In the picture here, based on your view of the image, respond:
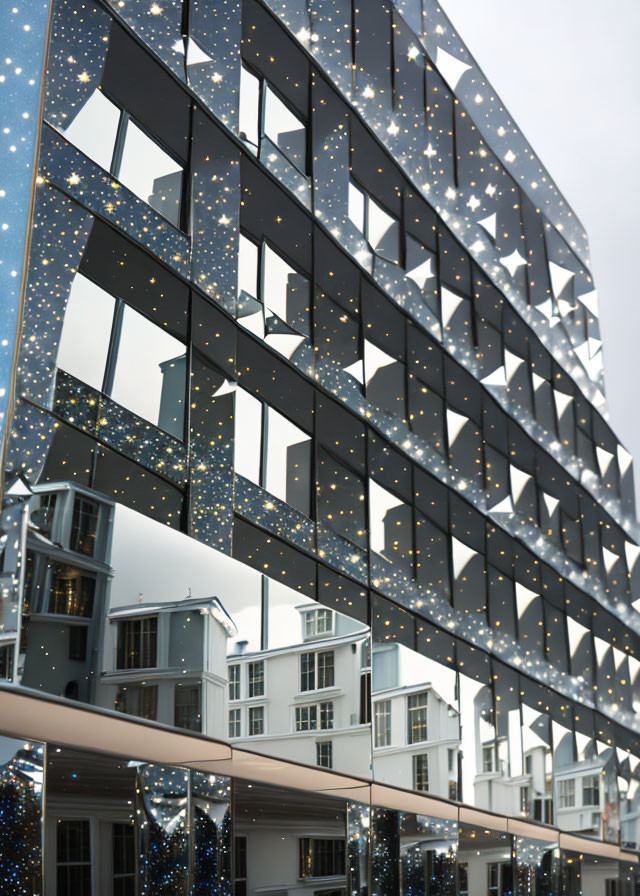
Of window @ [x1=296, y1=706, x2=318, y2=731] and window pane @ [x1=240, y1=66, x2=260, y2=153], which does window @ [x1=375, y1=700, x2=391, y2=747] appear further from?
window pane @ [x1=240, y1=66, x2=260, y2=153]

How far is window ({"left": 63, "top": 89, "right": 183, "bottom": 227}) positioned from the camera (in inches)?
504

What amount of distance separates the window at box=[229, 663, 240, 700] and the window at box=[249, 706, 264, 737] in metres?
0.40

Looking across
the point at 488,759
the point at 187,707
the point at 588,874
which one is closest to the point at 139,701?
the point at 187,707

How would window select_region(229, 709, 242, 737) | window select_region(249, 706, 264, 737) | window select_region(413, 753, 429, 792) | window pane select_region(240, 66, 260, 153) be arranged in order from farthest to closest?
1. window select_region(413, 753, 429, 792)
2. window pane select_region(240, 66, 260, 153)
3. window select_region(249, 706, 264, 737)
4. window select_region(229, 709, 242, 737)

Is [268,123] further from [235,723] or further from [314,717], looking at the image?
[235,723]

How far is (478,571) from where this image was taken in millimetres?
20375

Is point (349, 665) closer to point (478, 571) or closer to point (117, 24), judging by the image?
point (478, 571)

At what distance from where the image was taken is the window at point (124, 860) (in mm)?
10461

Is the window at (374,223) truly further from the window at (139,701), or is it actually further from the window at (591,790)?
the window at (591,790)

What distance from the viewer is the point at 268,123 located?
16.4 meters

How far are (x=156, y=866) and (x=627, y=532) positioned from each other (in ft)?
67.6

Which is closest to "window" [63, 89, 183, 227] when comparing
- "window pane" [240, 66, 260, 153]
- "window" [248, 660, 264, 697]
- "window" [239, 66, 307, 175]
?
"window" [239, 66, 307, 175]

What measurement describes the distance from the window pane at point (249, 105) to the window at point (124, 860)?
9429mm

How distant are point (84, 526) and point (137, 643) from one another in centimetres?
132
